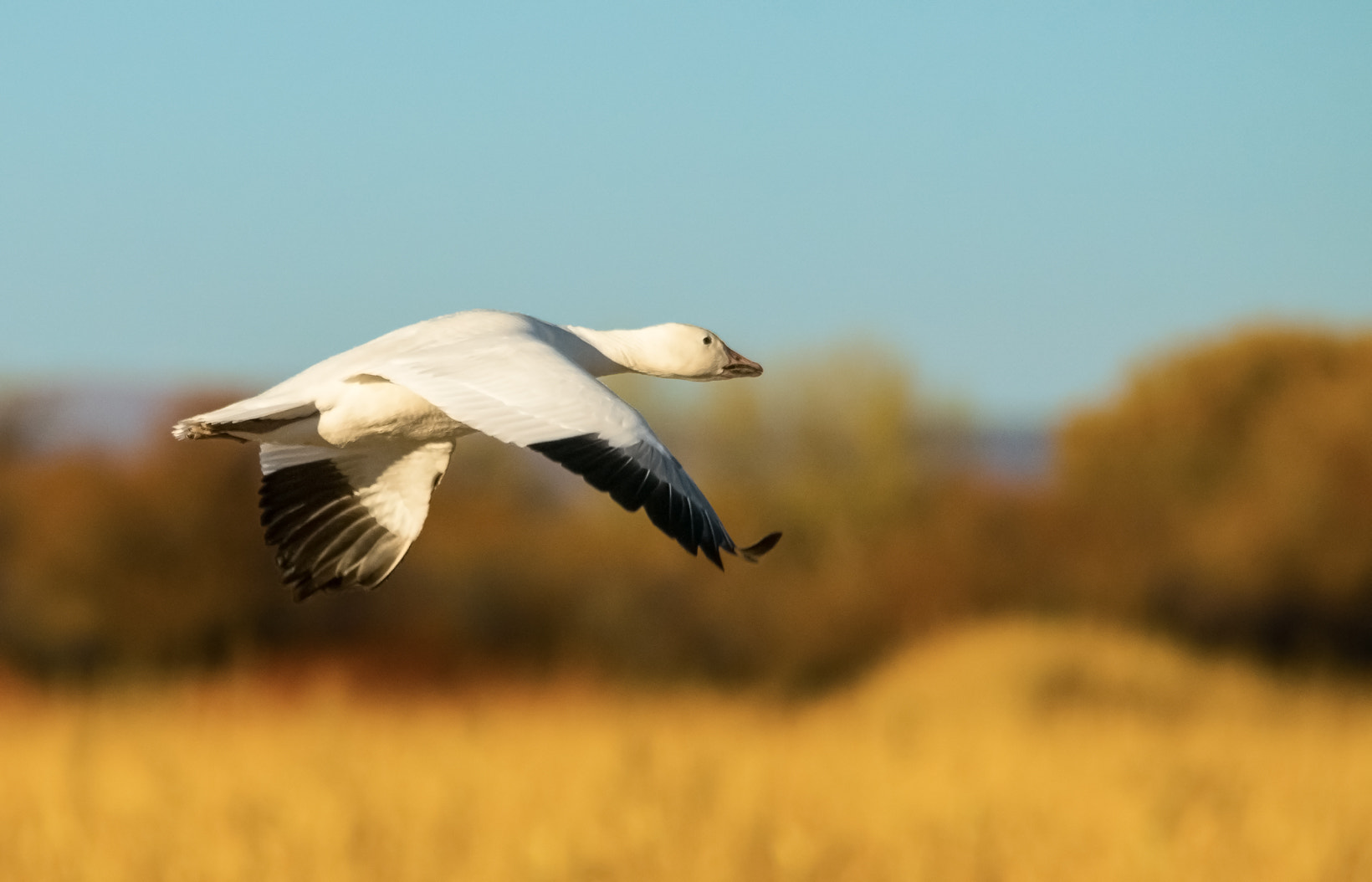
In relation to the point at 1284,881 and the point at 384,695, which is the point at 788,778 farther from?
the point at 384,695

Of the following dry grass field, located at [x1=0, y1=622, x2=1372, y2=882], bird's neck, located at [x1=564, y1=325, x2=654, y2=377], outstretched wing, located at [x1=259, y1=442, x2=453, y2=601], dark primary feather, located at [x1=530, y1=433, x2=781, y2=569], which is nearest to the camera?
dark primary feather, located at [x1=530, y1=433, x2=781, y2=569]

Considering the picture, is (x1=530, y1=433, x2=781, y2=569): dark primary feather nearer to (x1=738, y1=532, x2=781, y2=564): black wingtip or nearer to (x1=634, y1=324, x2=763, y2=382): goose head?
(x1=738, y1=532, x2=781, y2=564): black wingtip

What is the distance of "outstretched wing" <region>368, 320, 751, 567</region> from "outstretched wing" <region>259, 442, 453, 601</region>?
0.96 m

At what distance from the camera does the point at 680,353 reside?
4242mm

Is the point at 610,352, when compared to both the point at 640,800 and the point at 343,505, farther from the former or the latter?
the point at 640,800

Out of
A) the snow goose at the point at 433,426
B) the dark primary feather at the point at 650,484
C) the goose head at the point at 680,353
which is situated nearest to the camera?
the dark primary feather at the point at 650,484

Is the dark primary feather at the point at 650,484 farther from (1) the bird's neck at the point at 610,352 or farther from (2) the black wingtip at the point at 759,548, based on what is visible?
(1) the bird's neck at the point at 610,352

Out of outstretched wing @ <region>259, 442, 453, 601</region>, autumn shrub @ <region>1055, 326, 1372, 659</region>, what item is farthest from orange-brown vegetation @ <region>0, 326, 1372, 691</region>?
outstretched wing @ <region>259, 442, 453, 601</region>

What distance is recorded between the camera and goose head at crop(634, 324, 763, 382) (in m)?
4.22

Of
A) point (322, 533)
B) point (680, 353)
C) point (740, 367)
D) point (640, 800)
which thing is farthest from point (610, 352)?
point (640, 800)

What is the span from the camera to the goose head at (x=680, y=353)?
13.9ft

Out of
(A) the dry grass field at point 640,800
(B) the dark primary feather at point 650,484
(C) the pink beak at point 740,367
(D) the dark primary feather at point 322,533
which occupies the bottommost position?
(A) the dry grass field at point 640,800

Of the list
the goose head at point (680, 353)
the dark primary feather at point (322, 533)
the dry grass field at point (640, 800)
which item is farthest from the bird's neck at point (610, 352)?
the dry grass field at point (640, 800)

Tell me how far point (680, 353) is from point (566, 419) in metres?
1.08
